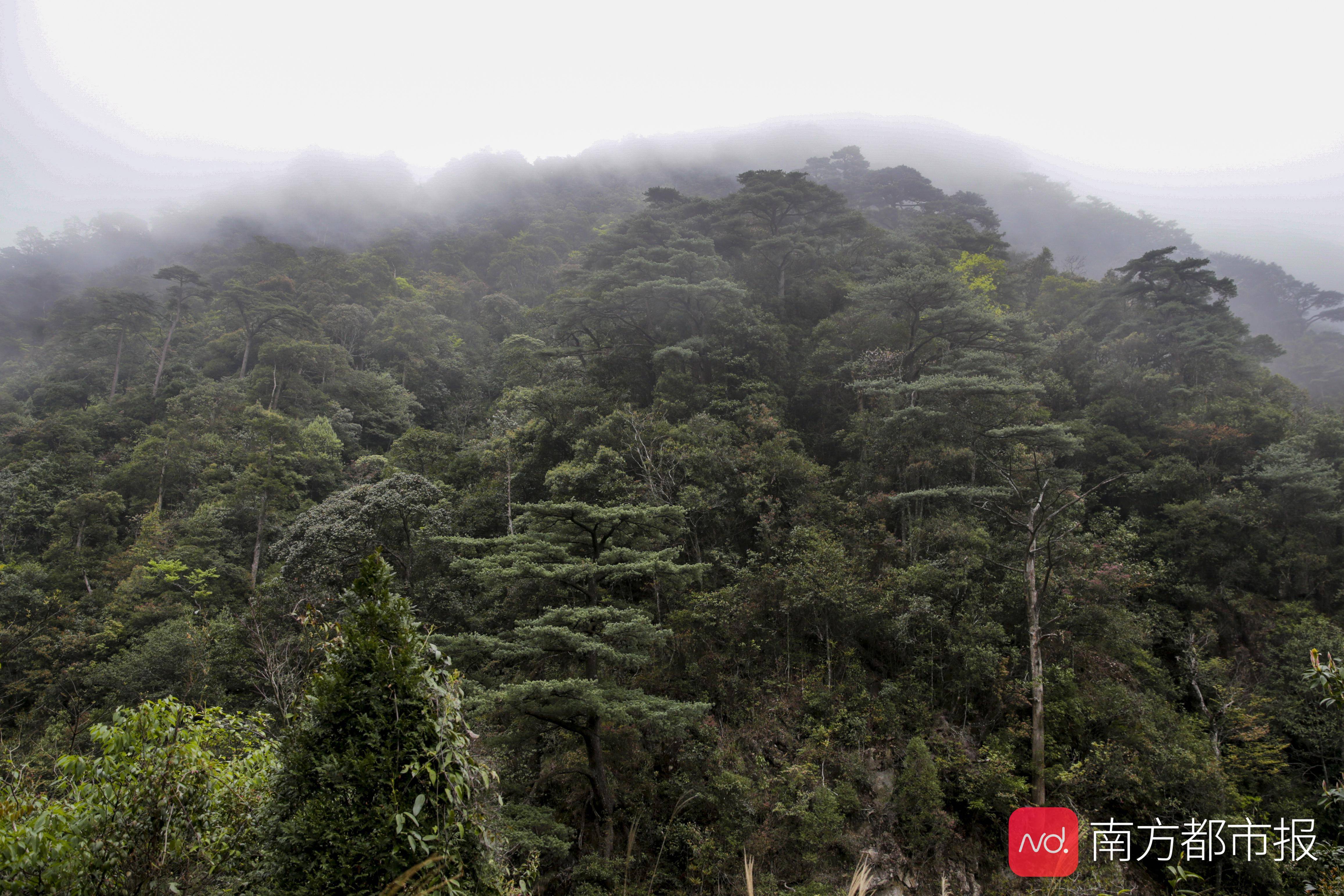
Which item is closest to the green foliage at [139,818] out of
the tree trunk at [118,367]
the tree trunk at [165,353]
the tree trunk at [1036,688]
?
the tree trunk at [1036,688]

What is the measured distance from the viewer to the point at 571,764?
30.1 ft

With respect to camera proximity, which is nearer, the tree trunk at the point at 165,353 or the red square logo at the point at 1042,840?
the red square logo at the point at 1042,840

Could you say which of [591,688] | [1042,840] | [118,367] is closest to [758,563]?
[591,688]

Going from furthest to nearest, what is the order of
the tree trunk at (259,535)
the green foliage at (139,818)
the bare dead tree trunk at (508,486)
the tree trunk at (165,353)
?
the tree trunk at (165,353)
the tree trunk at (259,535)
the bare dead tree trunk at (508,486)
the green foliage at (139,818)

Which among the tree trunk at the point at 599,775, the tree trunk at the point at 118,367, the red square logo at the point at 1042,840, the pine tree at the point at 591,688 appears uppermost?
the tree trunk at the point at 118,367

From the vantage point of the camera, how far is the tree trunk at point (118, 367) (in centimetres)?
2245

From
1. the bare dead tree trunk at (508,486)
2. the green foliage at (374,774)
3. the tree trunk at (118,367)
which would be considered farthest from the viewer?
the tree trunk at (118,367)

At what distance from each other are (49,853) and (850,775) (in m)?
9.50

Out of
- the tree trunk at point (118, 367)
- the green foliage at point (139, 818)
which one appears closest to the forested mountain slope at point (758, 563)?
the green foliage at point (139, 818)

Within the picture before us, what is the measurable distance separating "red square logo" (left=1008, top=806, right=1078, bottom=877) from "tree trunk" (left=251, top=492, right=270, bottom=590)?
1779cm

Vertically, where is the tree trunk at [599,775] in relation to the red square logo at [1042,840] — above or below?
above

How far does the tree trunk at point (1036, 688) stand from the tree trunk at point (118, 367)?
106 feet

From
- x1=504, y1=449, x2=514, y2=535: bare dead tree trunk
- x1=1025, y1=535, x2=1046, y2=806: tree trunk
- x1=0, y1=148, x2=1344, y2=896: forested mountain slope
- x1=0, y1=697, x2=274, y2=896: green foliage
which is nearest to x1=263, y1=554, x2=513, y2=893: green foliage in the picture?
x1=0, y1=148, x2=1344, y2=896: forested mountain slope

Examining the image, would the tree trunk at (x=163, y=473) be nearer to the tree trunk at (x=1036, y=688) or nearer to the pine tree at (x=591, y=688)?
the pine tree at (x=591, y=688)
